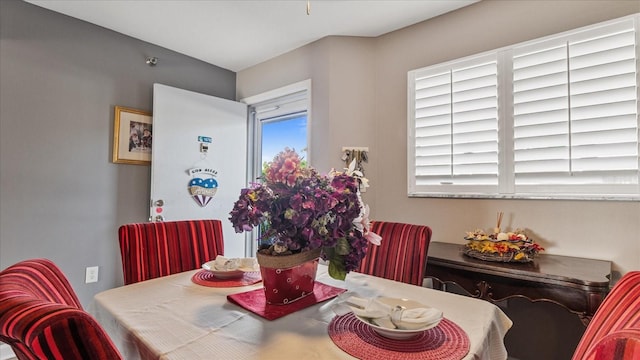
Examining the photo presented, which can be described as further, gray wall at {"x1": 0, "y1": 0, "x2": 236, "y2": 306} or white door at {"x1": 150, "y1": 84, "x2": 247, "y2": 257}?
white door at {"x1": 150, "y1": 84, "x2": 247, "y2": 257}

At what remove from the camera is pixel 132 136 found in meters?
2.77

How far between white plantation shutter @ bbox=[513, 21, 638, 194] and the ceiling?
73 cm

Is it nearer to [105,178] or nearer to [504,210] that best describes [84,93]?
[105,178]

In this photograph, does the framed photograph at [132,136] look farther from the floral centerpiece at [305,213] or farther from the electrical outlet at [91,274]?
the floral centerpiece at [305,213]

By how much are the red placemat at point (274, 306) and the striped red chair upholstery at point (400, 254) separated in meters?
0.40

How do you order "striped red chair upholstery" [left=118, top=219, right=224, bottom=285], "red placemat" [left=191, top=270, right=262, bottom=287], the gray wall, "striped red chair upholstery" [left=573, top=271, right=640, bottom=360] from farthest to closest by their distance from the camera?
1. the gray wall
2. "striped red chair upholstery" [left=118, top=219, right=224, bottom=285]
3. "red placemat" [left=191, top=270, right=262, bottom=287]
4. "striped red chair upholstery" [left=573, top=271, right=640, bottom=360]

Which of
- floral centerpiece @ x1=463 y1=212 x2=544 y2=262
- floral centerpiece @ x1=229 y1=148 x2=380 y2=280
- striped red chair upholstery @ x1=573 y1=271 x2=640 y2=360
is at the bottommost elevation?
floral centerpiece @ x1=463 y1=212 x2=544 y2=262

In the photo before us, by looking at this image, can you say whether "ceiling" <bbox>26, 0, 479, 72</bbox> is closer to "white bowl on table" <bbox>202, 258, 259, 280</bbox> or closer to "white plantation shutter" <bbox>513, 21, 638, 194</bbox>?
"white plantation shutter" <bbox>513, 21, 638, 194</bbox>

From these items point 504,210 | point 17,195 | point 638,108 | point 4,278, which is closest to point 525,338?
point 504,210

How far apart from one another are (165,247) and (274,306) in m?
0.88

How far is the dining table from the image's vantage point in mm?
794

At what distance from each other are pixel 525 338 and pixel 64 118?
3.60 meters

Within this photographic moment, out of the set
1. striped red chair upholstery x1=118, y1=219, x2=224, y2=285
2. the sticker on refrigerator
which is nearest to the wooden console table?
striped red chair upholstery x1=118, y1=219, x2=224, y2=285

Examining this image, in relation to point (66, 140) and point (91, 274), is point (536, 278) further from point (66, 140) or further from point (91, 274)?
point (66, 140)
